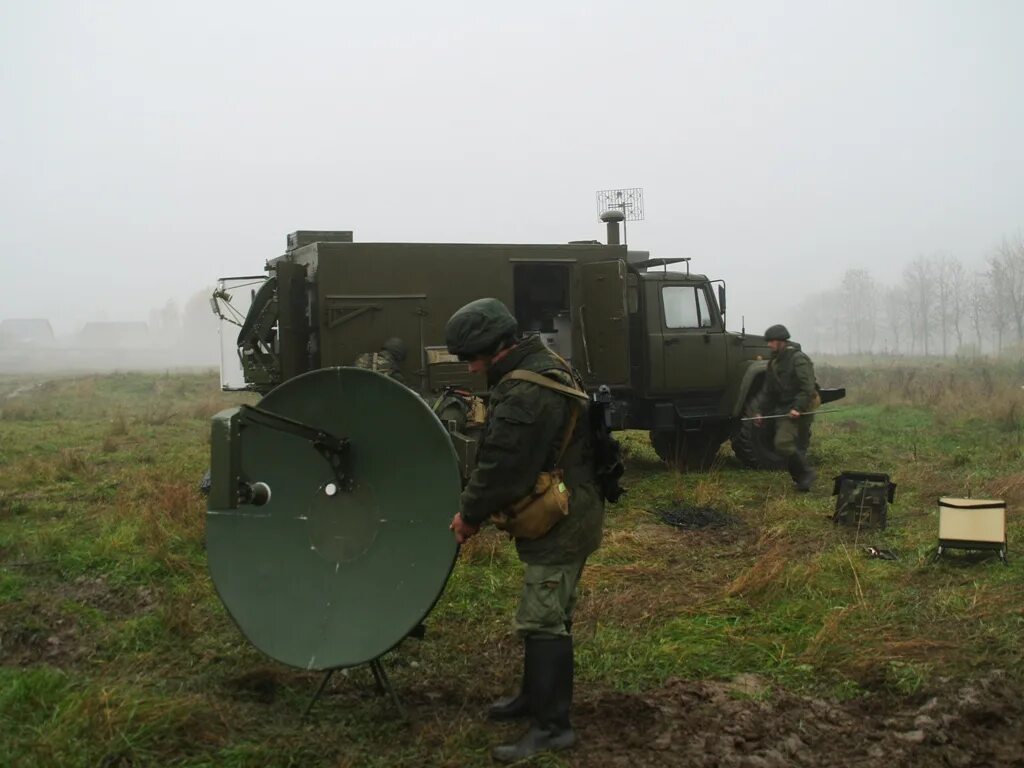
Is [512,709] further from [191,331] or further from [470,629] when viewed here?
[191,331]

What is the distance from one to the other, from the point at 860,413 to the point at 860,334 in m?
82.5

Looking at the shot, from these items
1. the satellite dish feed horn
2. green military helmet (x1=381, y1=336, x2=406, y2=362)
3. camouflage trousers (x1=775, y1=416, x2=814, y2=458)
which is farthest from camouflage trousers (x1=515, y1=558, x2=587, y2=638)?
camouflage trousers (x1=775, y1=416, x2=814, y2=458)

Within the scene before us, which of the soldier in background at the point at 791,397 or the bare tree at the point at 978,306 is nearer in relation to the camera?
the soldier in background at the point at 791,397

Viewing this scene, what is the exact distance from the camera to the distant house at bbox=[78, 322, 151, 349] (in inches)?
4936

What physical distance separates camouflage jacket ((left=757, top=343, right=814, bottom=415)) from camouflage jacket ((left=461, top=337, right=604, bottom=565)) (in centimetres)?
610

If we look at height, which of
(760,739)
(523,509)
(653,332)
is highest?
(653,332)

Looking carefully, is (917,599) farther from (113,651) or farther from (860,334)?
(860,334)

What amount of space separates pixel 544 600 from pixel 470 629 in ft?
5.21

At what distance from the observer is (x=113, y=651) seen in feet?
14.9

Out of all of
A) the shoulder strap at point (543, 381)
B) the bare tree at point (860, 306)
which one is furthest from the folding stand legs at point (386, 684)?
the bare tree at point (860, 306)

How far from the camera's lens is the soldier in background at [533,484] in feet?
11.1

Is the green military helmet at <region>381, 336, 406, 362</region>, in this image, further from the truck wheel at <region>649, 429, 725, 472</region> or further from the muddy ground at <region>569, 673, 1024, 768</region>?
the muddy ground at <region>569, 673, 1024, 768</region>

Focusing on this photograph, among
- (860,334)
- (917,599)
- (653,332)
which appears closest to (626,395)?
(653,332)

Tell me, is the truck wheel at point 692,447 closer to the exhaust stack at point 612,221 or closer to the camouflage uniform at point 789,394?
the camouflage uniform at point 789,394
